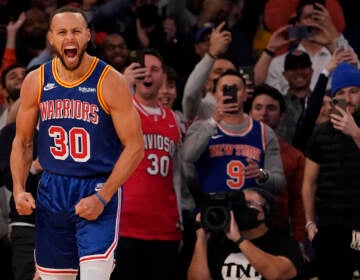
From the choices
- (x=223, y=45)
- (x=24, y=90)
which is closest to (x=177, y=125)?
(x=223, y=45)

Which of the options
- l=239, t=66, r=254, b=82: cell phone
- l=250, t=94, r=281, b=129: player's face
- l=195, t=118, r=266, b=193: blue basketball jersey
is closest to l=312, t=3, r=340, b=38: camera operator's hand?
l=239, t=66, r=254, b=82: cell phone

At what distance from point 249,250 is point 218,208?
0.32m

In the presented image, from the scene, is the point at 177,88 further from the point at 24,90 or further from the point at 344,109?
the point at 24,90

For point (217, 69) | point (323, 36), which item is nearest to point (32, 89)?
point (217, 69)

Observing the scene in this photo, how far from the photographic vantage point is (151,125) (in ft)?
24.2

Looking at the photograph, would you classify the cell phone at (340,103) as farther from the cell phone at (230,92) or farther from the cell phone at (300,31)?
the cell phone at (300,31)

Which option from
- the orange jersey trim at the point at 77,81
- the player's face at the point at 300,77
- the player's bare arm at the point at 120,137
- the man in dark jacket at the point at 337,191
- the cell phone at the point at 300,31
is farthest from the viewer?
the cell phone at the point at 300,31

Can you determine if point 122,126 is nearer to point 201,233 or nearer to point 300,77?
point 201,233

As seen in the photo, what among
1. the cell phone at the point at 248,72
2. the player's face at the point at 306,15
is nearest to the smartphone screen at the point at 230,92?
the cell phone at the point at 248,72

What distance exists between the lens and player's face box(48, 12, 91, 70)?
565cm

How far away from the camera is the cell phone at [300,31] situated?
29.5 feet

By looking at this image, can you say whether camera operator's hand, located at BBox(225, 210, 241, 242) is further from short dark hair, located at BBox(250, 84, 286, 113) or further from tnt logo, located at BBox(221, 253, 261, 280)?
short dark hair, located at BBox(250, 84, 286, 113)

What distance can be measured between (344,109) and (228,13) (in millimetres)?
3314

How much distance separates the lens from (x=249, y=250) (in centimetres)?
673
